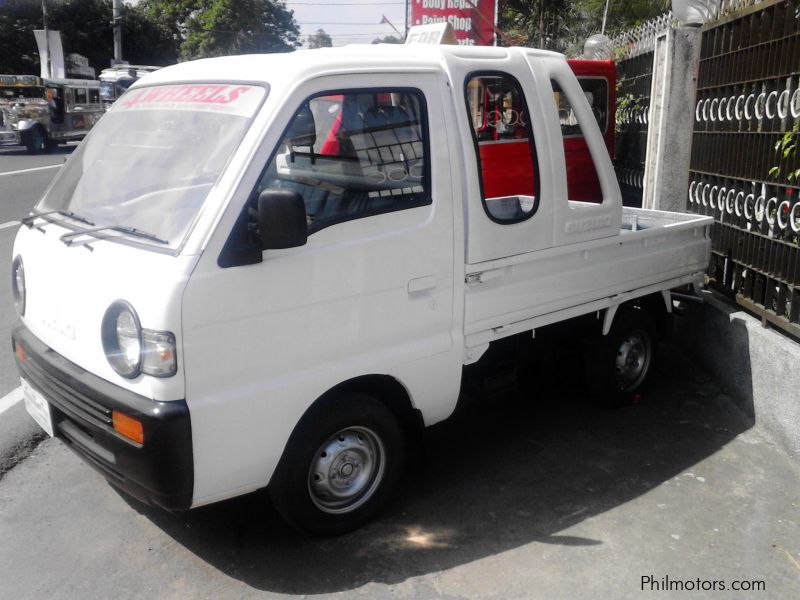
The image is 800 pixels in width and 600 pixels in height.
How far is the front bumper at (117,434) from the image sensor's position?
2.89 metres

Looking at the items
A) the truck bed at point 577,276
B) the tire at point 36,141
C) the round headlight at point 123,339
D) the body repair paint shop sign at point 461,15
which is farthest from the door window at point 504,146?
the tire at point 36,141

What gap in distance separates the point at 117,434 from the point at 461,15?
44.4ft

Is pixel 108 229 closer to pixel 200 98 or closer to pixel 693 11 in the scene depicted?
pixel 200 98

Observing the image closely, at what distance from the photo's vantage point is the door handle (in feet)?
11.6

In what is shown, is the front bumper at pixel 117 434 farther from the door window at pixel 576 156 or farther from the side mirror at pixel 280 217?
the door window at pixel 576 156

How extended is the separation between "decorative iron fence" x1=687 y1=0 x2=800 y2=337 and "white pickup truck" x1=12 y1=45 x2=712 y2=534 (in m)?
1.49

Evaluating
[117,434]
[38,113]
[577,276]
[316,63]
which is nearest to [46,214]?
[117,434]

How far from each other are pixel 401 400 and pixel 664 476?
162cm

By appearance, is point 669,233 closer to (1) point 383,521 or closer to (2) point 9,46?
(1) point 383,521

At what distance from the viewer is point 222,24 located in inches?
2035

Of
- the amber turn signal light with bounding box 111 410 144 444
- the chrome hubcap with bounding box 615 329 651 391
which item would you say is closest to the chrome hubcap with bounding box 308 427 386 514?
the amber turn signal light with bounding box 111 410 144 444

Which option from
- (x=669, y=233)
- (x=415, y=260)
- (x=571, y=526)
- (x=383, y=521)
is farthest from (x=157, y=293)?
(x=669, y=233)

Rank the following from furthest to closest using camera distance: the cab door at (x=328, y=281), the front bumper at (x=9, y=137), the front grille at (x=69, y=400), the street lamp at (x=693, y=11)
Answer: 1. the front bumper at (x=9, y=137)
2. the street lamp at (x=693, y=11)
3. the front grille at (x=69, y=400)
4. the cab door at (x=328, y=281)

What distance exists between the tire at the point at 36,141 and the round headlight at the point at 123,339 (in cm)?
2496
